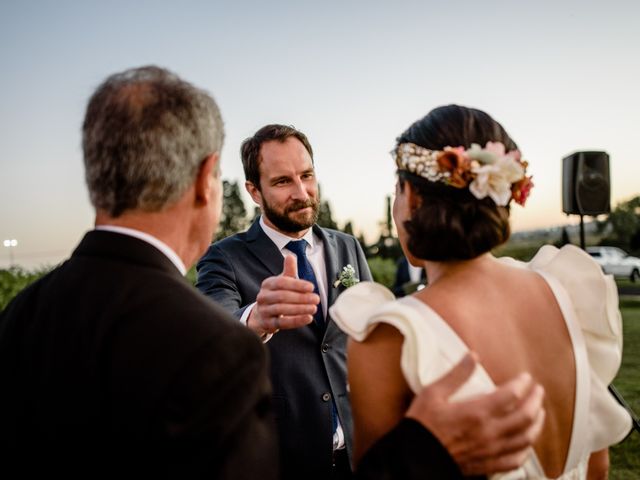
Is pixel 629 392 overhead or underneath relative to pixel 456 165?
underneath

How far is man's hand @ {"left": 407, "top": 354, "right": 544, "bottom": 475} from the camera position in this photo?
1152 mm

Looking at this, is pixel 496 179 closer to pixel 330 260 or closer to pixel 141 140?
pixel 141 140

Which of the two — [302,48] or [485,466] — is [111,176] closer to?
[485,466]

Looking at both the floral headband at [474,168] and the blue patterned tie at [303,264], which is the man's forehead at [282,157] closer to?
the blue patterned tie at [303,264]

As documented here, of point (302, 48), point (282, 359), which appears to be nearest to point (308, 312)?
point (282, 359)

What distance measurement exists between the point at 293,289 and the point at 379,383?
26.2 inches

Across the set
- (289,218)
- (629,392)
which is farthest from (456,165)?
(629,392)

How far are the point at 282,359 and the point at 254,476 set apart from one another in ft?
4.61

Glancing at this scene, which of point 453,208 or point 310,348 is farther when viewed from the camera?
point 310,348

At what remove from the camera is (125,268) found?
1.17m

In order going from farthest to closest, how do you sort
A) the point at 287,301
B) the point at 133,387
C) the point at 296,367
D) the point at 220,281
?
the point at 220,281
the point at 296,367
the point at 287,301
the point at 133,387

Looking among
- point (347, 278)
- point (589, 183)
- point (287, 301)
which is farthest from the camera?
point (589, 183)

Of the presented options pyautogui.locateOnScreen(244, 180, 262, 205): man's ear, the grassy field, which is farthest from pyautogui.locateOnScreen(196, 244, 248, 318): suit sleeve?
the grassy field

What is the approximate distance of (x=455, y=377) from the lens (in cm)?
123
